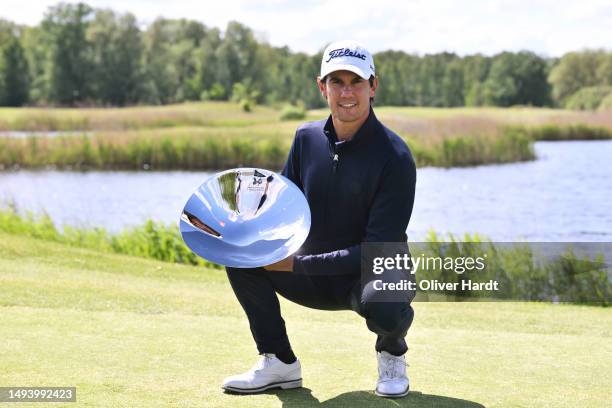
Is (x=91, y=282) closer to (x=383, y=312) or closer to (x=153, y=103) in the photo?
(x=383, y=312)

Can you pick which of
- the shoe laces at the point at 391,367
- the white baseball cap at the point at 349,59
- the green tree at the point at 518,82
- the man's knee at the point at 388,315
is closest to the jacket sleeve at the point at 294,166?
the white baseball cap at the point at 349,59

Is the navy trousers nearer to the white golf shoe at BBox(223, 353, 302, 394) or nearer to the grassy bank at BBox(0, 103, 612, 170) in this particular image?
the white golf shoe at BBox(223, 353, 302, 394)

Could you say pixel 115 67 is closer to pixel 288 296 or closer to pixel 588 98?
pixel 588 98

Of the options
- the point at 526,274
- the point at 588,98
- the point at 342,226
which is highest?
the point at 588,98

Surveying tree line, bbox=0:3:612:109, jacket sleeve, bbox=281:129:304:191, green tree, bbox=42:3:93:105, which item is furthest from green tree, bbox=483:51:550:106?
jacket sleeve, bbox=281:129:304:191

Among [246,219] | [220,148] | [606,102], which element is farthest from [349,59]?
[606,102]

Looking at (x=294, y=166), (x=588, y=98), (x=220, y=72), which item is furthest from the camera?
(x=220, y=72)

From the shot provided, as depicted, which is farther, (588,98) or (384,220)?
(588,98)

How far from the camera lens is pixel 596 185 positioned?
27234 millimetres

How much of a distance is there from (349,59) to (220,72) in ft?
207

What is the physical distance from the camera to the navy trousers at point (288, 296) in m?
3.50

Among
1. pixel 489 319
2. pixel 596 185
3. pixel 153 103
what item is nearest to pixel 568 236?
pixel 596 185

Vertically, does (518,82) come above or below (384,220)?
above

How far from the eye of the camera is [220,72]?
65.6 m
